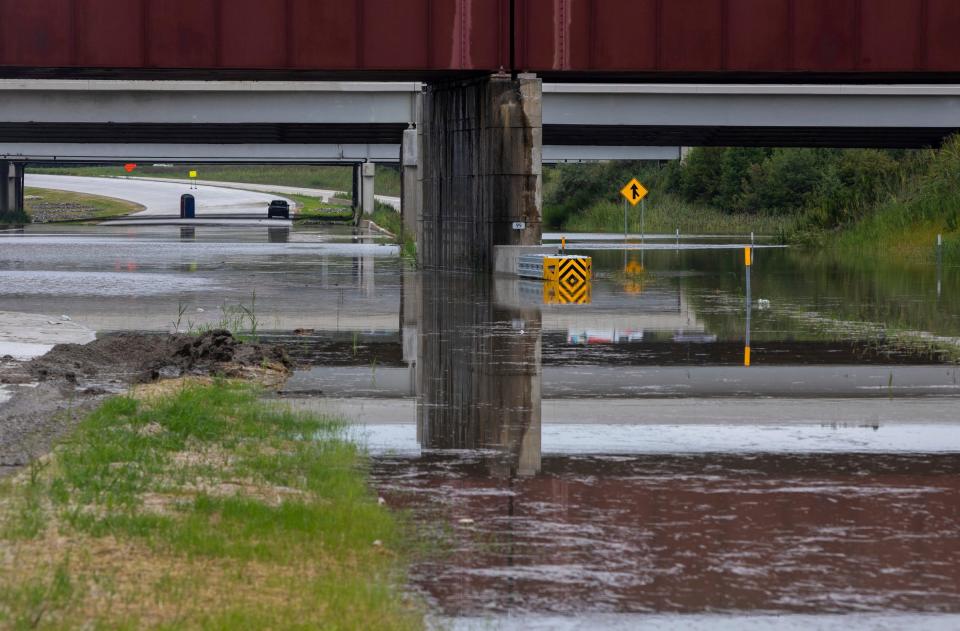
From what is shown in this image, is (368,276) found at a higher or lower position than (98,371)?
higher

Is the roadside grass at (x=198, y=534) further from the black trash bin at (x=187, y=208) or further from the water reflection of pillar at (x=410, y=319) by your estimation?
the black trash bin at (x=187, y=208)

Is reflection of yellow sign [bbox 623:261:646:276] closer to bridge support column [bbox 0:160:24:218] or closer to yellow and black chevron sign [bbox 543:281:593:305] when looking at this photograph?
yellow and black chevron sign [bbox 543:281:593:305]

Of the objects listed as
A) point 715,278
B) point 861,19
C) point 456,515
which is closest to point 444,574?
point 456,515

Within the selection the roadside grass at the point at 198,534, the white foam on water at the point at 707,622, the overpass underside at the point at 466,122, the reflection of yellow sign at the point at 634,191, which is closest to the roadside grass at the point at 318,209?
the overpass underside at the point at 466,122

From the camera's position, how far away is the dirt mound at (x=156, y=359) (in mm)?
16422

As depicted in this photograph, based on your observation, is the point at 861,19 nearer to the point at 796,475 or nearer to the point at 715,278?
the point at 715,278

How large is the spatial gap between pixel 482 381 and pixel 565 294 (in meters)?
15.2

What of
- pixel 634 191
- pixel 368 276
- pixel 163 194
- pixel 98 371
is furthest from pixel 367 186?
pixel 98 371

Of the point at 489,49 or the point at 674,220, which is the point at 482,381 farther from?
the point at 674,220

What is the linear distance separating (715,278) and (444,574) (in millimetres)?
30763

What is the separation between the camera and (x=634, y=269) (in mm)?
42656

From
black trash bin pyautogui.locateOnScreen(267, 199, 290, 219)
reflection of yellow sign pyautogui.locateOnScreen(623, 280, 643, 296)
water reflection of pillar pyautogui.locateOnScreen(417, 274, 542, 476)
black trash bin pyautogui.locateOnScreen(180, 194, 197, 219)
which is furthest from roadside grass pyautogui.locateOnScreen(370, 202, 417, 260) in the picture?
water reflection of pillar pyautogui.locateOnScreen(417, 274, 542, 476)

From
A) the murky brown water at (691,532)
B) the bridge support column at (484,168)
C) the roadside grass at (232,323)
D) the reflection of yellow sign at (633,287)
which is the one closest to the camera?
the murky brown water at (691,532)

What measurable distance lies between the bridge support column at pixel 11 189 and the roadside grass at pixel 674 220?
40756mm
